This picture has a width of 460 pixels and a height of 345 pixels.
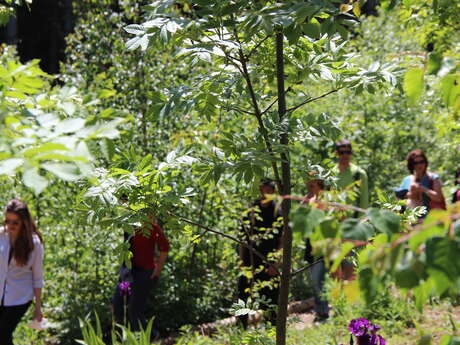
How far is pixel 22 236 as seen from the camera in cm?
494

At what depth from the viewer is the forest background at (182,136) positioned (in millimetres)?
1584

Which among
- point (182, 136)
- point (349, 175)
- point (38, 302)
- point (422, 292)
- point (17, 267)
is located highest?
point (422, 292)

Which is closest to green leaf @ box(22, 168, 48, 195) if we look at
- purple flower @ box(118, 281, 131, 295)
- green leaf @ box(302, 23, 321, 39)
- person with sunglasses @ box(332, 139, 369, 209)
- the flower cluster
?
green leaf @ box(302, 23, 321, 39)

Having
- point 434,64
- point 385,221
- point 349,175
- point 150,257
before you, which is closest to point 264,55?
point 434,64

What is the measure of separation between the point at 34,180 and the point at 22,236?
12.8 ft

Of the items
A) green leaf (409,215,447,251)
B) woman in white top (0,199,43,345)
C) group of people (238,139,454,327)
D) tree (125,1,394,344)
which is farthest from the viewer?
group of people (238,139,454,327)

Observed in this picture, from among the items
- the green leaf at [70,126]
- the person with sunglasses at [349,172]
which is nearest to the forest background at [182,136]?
the green leaf at [70,126]

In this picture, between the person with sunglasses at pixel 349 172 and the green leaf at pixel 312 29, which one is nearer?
the green leaf at pixel 312 29

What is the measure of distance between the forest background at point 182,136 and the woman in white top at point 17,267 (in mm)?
688

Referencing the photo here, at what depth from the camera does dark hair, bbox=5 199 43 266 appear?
4898 mm

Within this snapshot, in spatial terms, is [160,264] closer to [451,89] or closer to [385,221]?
[451,89]

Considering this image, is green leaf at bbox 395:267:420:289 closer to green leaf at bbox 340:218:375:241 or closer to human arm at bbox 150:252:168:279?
green leaf at bbox 340:218:375:241

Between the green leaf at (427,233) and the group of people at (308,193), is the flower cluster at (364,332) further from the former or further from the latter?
the group of people at (308,193)

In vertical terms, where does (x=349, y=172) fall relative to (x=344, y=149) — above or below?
below
